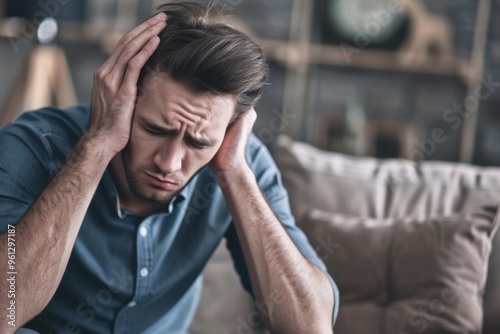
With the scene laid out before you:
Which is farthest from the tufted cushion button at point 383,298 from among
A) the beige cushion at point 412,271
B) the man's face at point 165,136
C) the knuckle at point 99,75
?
the knuckle at point 99,75

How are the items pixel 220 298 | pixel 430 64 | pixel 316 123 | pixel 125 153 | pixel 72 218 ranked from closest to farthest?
pixel 72 218 → pixel 125 153 → pixel 220 298 → pixel 430 64 → pixel 316 123

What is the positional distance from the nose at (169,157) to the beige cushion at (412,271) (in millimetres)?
543

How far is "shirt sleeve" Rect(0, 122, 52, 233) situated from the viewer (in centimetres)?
151

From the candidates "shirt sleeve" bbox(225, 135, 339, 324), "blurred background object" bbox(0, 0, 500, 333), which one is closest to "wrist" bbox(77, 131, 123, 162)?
"shirt sleeve" bbox(225, 135, 339, 324)

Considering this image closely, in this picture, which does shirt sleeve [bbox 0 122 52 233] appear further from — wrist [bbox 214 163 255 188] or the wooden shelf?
the wooden shelf

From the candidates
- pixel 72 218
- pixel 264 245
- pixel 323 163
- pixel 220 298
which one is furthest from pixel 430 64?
pixel 72 218

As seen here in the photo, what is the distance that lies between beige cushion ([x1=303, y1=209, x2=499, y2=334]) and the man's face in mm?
511

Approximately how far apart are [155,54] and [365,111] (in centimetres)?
309

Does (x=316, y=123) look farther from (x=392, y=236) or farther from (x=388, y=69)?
(x=392, y=236)

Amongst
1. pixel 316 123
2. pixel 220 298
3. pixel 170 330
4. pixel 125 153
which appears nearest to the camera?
pixel 125 153

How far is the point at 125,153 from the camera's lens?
1.63 m

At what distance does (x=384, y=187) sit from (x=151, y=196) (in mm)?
762

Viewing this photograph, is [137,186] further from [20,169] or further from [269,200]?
[269,200]

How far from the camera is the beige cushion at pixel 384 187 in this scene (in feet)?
6.73
